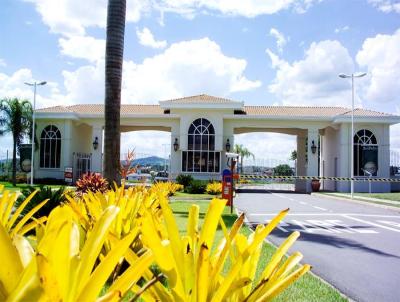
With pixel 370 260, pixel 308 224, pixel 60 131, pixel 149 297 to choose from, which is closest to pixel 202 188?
pixel 60 131

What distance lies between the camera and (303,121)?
3450cm

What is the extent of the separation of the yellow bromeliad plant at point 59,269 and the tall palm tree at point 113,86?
1040 cm

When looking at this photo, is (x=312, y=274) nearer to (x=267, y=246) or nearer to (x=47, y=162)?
(x=267, y=246)

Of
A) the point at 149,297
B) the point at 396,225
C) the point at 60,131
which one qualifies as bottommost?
the point at 396,225

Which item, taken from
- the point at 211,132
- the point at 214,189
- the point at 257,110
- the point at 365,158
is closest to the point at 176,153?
the point at 211,132

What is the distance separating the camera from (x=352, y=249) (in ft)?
30.0

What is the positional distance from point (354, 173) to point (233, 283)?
111 feet

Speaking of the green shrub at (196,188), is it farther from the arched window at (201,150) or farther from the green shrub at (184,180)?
the arched window at (201,150)

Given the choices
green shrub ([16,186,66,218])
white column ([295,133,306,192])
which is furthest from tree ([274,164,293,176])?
green shrub ([16,186,66,218])

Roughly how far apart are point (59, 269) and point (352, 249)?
9.01m

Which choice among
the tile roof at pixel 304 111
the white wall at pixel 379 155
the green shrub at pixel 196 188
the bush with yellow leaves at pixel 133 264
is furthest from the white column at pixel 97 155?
the bush with yellow leaves at pixel 133 264

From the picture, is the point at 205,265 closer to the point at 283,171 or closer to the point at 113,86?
the point at 113,86

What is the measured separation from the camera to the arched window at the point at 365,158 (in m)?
33.2

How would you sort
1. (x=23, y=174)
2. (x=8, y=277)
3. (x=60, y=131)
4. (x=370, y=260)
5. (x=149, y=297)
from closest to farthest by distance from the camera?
(x=8, y=277)
(x=149, y=297)
(x=370, y=260)
(x=60, y=131)
(x=23, y=174)
